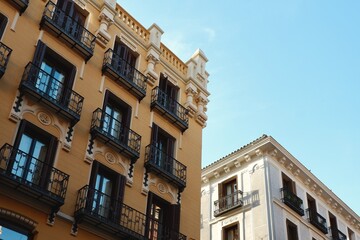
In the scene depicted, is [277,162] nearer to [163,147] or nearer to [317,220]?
[317,220]

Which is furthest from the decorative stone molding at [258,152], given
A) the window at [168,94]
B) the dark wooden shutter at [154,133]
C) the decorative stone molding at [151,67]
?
the dark wooden shutter at [154,133]

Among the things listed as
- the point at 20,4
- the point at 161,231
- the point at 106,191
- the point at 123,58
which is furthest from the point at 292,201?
the point at 20,4

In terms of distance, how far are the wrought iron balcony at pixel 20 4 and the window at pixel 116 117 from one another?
14.0 ft

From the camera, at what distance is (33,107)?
49.6 feet

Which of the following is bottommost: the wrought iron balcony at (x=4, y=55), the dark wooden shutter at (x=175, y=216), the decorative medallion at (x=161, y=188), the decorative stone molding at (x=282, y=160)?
the dark wooden shutter at (x=175, y=216)

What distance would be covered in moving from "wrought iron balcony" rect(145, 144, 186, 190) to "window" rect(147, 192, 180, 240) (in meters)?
0.92

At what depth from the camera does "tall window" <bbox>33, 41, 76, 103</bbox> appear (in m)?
15.9

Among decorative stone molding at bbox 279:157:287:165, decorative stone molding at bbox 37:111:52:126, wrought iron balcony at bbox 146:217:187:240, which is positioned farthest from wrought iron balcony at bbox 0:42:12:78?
decorative stone molding at bbox 279:157:287:165

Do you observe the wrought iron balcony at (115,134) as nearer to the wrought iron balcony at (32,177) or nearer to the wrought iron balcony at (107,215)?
the wrought iron balcony at (107,215)

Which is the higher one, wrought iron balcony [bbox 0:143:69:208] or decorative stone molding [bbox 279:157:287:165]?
decorative stone molding [bbox 279:157:287:165]

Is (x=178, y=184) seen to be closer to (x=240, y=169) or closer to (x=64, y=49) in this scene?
(x=64, y=49)

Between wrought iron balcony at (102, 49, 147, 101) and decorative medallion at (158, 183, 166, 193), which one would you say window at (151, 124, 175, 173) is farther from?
wrought iron balcony at (102, 49, 147, 101)

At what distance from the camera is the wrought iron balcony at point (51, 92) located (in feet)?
49.3

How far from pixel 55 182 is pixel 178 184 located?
584 centimetres
